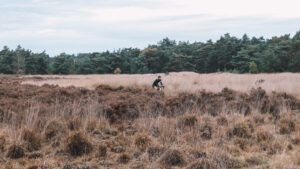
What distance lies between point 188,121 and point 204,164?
4196 mm

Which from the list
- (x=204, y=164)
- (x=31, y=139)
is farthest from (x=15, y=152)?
(x=204, y=164)

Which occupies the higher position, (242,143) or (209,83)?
(209,83)

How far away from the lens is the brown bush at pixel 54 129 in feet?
30.6

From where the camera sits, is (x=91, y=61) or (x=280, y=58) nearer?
(x=280, y=58)

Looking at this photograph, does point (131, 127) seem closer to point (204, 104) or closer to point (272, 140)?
point (272, 140)

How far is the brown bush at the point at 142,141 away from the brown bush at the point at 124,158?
61cm

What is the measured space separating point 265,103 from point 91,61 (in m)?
77.1

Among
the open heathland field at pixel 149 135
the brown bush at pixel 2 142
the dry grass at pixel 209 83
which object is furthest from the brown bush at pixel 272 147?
the dry grass at pixel 209 83

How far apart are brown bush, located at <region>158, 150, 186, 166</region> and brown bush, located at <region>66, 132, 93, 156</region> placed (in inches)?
56.0

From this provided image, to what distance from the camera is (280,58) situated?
71375 mm

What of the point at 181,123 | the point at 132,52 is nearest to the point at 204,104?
the point at 181,123

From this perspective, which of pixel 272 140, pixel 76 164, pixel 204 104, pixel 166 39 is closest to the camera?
pixel 76 164

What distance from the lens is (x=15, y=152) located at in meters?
8.01

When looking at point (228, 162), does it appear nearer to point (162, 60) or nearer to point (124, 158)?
point (124, 158)
